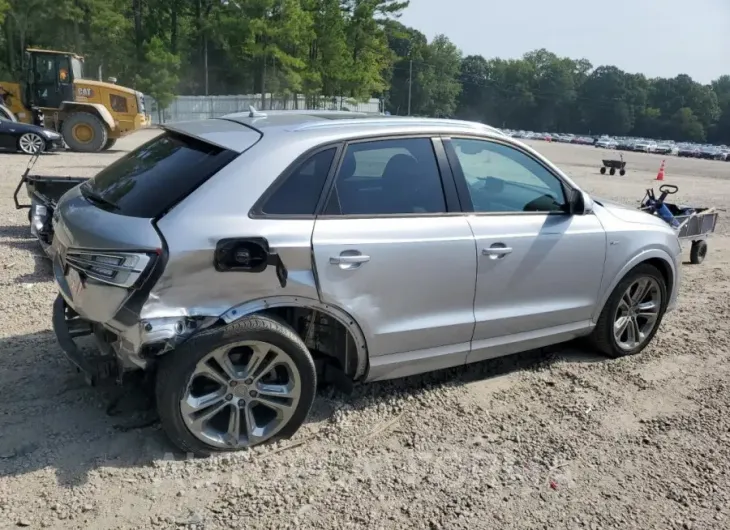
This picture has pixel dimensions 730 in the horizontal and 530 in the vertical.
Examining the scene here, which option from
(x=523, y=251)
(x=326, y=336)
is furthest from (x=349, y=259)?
(x=523, y=251)

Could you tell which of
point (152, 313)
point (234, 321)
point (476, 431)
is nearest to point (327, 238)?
point (234, 321)

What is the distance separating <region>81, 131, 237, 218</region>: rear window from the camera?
3.26 meters

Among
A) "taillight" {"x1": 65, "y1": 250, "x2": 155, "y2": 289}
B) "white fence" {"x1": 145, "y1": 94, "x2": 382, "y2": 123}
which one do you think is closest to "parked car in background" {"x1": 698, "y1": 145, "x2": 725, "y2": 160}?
"white fence" {"x1": 145, "y1": 94, "x2": 382, "y2": 123}

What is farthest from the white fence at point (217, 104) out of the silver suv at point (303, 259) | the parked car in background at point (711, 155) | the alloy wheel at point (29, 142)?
the silver suv at point (303, 259)

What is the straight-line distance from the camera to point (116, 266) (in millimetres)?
3068

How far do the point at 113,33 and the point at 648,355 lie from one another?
151 feet

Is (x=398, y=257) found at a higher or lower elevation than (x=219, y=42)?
lower

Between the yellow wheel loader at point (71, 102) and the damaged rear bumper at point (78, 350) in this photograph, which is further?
the yellow wheel loader at point (71, 102)

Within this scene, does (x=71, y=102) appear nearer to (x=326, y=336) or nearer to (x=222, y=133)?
(x=222, y=133)

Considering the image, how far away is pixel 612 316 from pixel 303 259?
260cm

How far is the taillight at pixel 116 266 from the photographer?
9.92ft

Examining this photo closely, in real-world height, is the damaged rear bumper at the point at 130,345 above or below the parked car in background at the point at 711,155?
above

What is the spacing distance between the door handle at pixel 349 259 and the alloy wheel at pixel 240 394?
0.55 meters

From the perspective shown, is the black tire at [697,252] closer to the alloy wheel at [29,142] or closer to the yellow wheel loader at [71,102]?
the alloy wheel at [29,142]
